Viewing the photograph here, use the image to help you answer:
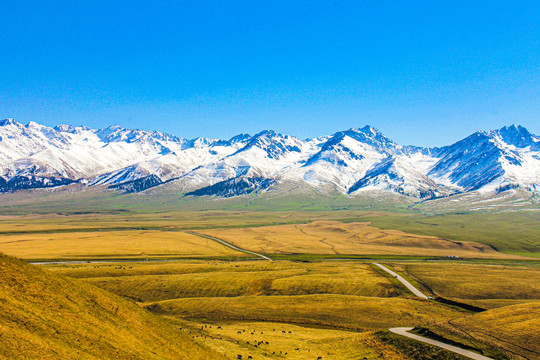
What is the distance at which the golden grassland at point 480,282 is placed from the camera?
103 m

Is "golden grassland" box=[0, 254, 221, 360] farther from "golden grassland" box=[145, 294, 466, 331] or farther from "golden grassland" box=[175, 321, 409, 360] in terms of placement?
"golden grassland" box=[145, 294, 466, 331]

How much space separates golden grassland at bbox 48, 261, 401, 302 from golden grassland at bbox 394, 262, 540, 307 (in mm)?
18286

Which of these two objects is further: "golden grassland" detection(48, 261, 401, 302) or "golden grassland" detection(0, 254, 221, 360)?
"golden grassland" detection(48, 261, 401, 302)

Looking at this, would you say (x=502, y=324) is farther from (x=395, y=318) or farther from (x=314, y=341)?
(x=314, y=341)

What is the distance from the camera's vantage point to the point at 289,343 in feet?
198

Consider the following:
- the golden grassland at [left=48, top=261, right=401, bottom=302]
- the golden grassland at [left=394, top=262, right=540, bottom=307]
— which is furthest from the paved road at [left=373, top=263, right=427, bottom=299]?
the golden grassland at [left=394, top=262, right=540, bottom=307]

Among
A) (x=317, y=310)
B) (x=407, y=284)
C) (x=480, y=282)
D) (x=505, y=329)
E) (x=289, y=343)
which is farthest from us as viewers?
(x=480, y=282)

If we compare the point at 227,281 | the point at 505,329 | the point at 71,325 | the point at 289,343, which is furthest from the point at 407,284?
the point at 71,325

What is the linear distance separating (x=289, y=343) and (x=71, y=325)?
36.9m

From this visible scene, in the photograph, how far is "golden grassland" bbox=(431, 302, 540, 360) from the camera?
52906 mm

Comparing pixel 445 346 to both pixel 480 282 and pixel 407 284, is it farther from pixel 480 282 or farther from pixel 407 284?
pixel 480 282

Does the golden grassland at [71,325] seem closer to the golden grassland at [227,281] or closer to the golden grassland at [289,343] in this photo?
the golden grassland at [289,343]

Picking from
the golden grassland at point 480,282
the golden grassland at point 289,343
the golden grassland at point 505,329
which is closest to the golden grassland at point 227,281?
the golden grassland at point 480,282

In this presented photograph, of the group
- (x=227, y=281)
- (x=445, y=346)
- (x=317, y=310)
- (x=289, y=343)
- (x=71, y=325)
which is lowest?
(x=317, y=310)
